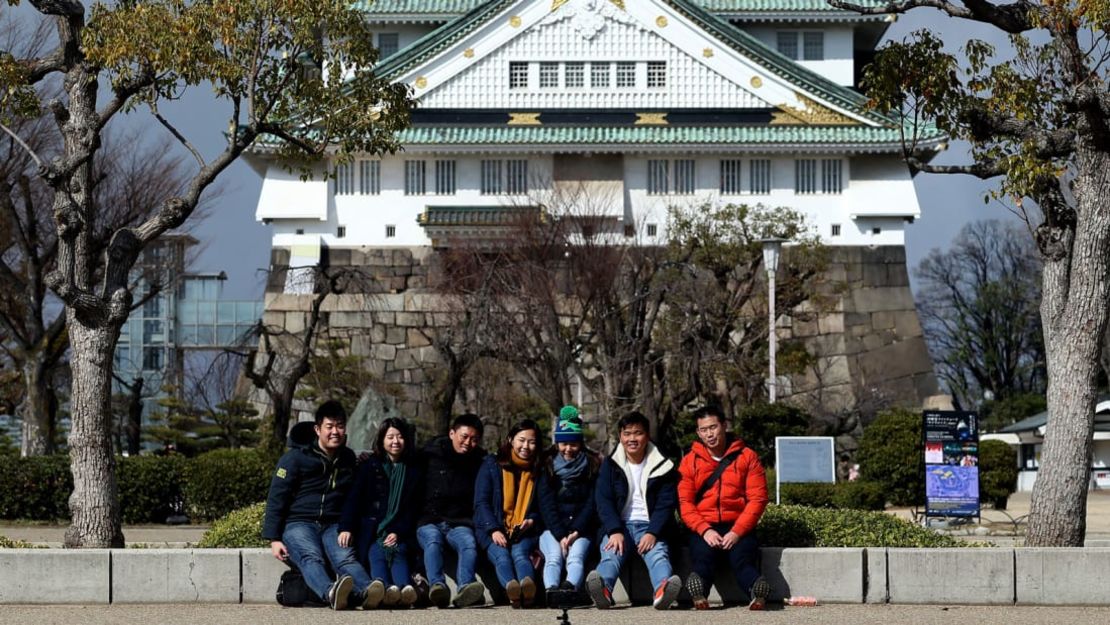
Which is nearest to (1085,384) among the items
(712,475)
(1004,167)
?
(1004,167)

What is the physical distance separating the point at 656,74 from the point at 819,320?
7643mm

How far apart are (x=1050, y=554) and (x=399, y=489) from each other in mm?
4616

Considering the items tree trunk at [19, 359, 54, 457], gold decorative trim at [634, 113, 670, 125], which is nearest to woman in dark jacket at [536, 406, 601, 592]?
tree trunk at [19, 359, 54, 457]

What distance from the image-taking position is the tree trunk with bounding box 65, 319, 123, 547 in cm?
1387

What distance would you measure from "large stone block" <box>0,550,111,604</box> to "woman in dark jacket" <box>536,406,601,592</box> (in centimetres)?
315

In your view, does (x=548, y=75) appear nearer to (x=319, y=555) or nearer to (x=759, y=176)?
(x=759, y=176)

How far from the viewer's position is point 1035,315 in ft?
181

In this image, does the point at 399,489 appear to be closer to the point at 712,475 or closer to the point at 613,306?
the point at 712,475

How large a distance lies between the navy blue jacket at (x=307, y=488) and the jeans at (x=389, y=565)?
15.2 inches

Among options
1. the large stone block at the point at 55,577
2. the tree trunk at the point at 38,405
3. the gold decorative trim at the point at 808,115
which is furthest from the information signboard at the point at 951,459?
the gold decorative trim at the point at 808,115

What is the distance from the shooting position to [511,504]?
11.6m

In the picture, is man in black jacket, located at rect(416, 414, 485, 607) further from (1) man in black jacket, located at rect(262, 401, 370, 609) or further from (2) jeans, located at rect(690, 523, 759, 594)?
(2) jeans, located at rect(690, 523, 759, 594)

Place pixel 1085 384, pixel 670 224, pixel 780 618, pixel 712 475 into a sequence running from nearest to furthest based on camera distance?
1. pixel 780 618
2. pixel 712 475
3. pixel 1085 384
4. pixel 670 224

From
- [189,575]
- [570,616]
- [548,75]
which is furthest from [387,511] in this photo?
[548,75]
